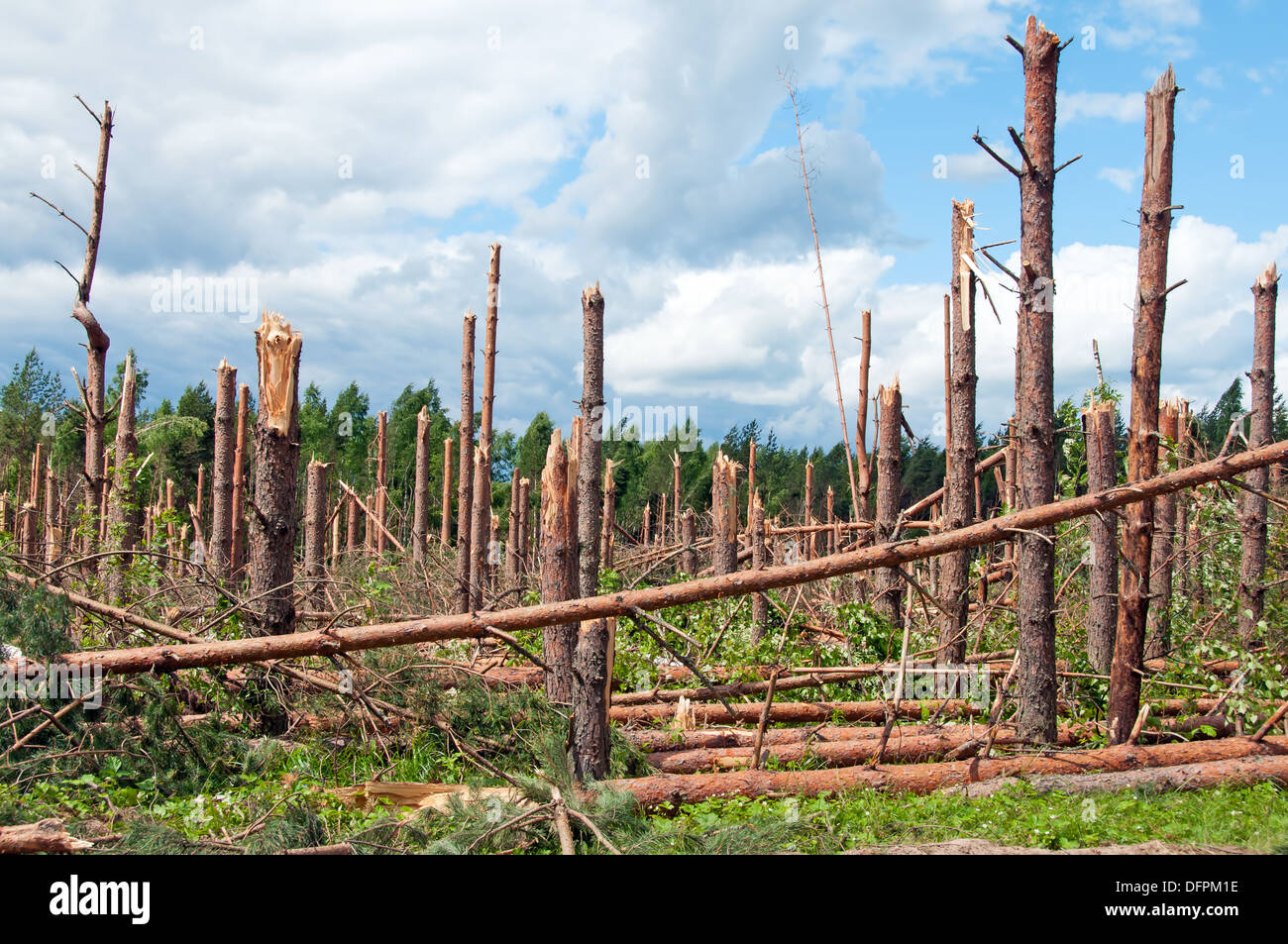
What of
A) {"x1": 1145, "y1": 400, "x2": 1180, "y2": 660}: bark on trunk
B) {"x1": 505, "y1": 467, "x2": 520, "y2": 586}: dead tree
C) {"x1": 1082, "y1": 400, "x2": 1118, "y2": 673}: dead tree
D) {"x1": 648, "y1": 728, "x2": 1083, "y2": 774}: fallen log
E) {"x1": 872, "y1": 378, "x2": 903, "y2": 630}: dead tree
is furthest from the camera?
{"x1": 505, "y1": 467, "x2": 520, "y2": 586}: dead tree

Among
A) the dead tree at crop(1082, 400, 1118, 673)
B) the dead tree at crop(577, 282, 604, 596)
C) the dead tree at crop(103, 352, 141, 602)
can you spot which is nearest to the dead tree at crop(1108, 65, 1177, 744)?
the dead tree at crop(1082, 400, 1118, 673)

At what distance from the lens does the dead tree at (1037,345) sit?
6770 mm

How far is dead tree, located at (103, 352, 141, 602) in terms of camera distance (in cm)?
912

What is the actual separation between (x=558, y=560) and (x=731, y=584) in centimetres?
155

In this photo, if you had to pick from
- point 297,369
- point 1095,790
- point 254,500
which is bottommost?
point 1095,790

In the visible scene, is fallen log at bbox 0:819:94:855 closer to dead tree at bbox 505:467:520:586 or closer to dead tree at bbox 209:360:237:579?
dead tree at bbox 505:467:520:586

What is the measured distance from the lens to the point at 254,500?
6.85 meters

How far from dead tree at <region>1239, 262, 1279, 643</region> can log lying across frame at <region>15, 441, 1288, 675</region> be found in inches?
281

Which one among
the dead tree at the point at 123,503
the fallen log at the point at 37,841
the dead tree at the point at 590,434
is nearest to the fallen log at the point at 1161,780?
the dead tree at the point at 590,434

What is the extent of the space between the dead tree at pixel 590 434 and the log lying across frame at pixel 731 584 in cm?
341

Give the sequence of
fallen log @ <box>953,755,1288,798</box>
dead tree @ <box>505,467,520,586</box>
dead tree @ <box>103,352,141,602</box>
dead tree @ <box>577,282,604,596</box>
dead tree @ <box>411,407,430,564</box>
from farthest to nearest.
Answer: dead tree @ <box>505,467,520,586</box> < dead tree @ <box>411,407,430,564</box> < dead tree @ <box>103,352,141,602</box> < dead tree @ <box>577,282,604,596</box> < fallen log @ <box>953,755,1288,798</box>
